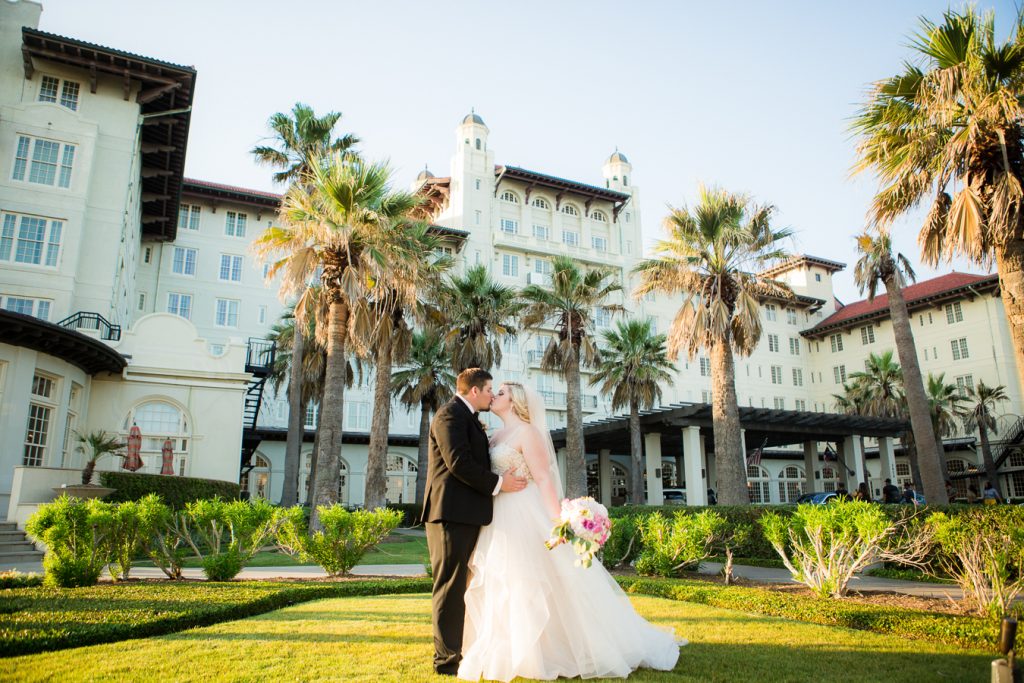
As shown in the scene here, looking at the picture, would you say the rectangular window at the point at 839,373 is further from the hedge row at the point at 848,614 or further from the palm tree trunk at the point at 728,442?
the hedge row at the point at 848,614

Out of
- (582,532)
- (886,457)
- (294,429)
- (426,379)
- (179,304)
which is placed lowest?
(582,532)

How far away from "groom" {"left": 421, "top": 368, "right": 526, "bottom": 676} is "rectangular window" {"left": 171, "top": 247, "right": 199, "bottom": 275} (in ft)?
134

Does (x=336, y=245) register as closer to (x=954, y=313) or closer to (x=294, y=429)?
(x=294, y=429)

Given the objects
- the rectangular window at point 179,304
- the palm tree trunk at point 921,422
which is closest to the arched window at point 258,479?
the rectangular window at point 179,304

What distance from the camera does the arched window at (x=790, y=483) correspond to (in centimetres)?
5347

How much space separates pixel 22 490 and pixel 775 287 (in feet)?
68.9

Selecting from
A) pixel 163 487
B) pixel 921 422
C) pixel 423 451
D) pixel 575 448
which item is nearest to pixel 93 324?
pixel 163 487

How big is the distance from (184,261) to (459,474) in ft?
136

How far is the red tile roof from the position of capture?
45.5 m

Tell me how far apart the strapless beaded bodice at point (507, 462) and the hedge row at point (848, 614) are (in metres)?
4.14

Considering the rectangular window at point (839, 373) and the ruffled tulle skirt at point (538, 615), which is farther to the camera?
the rectangular window at point (839, 373)

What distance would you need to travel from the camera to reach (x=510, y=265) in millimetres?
49781

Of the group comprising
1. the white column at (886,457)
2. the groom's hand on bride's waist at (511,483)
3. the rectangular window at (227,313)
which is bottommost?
the groom's hand on bride's waist at (511,483)

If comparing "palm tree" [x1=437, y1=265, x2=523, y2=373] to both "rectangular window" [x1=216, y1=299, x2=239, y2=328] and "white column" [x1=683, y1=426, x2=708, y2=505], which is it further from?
"rectangular window" [x1=216, y1=299, x2=239, y2=328]
